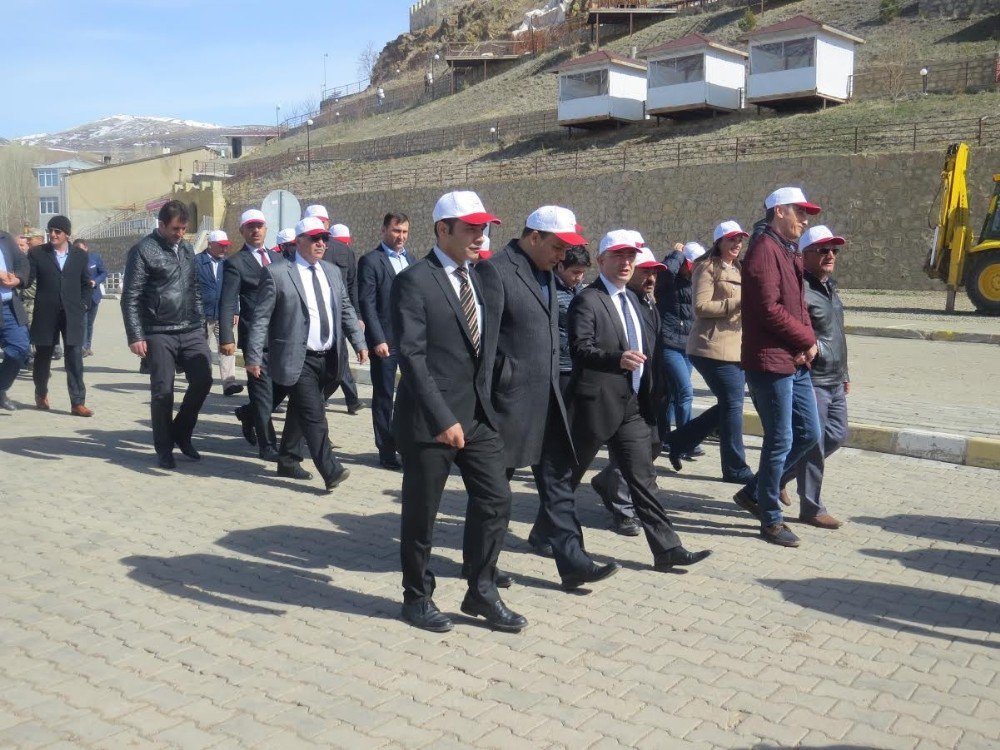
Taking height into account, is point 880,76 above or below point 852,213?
above

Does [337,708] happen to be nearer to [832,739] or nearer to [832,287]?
[832,739]

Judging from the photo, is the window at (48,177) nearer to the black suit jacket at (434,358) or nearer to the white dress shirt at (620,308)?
the white dress shirt at (620,308)

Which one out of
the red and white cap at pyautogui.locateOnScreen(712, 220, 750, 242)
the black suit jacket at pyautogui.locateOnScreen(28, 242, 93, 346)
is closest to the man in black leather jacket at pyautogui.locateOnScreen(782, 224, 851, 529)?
the red and white cap at pyautogui.locateOnScreen(712, 220, 750, 242)

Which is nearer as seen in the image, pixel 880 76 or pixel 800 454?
pixel 800 454

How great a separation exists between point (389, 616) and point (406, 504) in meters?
0.57

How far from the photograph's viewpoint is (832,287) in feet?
21.1

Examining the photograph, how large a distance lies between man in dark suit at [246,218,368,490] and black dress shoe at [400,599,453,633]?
2.65m

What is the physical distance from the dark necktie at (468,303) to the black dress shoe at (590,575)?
131 cm

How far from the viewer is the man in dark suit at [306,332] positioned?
7.10 m

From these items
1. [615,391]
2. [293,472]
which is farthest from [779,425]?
[293,472]

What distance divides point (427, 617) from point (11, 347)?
763 centimetres

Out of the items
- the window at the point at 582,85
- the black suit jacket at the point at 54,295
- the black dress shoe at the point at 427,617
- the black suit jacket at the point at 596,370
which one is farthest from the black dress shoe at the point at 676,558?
the window at the point at 582,85

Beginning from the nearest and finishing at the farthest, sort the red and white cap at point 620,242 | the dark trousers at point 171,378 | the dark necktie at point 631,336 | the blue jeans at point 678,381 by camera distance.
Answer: the red and white cap at point 620,242
the dark necktie at point 631,336
the dark trousers at point 171,378
the blue jeans at point 678,381

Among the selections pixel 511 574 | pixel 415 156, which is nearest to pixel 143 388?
pixel 511 574
